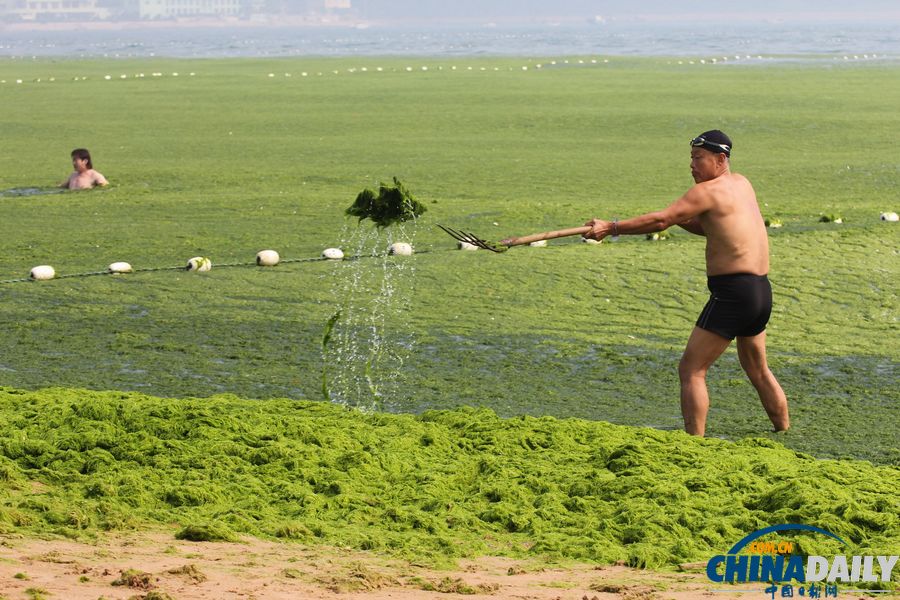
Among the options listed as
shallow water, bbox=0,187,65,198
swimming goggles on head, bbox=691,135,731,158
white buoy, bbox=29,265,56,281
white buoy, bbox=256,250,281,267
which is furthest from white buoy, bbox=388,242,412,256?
shallow water, bbox=0,187,65,198

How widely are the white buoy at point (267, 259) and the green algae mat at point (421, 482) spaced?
4.72 meters

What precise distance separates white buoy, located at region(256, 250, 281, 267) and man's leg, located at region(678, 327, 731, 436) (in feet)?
19.0

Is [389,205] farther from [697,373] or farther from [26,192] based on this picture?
[26,192]

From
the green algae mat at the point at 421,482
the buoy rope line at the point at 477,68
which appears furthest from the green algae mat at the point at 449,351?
the buoy rope line at the point at 477,68

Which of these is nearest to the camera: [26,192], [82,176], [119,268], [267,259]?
[119,268]

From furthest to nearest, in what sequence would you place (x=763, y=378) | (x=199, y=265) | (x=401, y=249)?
(x=401, y=249), (x=199, y=265), (x=763, y=378)

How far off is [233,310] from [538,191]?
24.0ft

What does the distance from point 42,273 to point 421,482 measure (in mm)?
6358

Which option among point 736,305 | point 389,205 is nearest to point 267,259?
point 389,205

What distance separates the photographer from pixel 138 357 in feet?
30.3

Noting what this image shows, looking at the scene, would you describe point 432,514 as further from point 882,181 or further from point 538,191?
point 882,181

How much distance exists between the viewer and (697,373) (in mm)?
7145

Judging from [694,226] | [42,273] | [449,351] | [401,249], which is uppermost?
[694,226]

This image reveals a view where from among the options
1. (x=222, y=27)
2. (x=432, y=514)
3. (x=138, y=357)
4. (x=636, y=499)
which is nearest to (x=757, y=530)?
(x=636, y=499)
